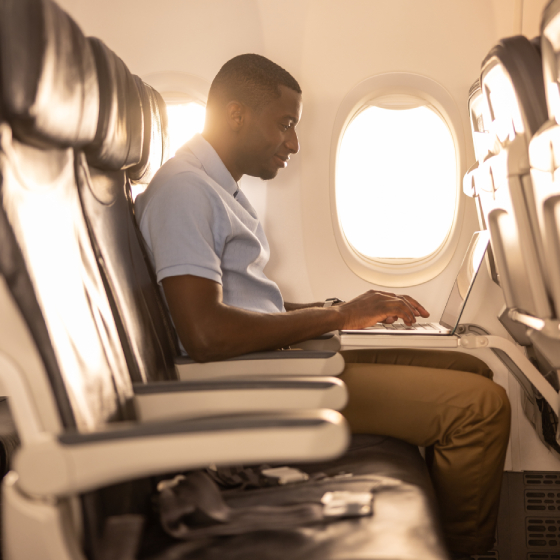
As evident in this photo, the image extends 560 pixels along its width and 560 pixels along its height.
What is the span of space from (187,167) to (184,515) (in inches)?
35.3

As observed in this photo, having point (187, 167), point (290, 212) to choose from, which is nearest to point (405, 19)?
point (290, 212)

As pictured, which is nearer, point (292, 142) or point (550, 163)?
point (550, 163)

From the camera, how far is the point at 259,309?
151 centimetres

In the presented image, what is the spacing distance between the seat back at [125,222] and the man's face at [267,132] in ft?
1.14

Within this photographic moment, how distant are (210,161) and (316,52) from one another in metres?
1.27

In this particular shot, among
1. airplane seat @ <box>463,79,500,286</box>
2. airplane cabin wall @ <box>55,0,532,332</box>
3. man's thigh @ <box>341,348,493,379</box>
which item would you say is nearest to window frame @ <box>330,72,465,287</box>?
airplane cabin wall @ <box>55,0,532,332</box>

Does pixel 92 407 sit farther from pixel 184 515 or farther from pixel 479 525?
pixel 479 525

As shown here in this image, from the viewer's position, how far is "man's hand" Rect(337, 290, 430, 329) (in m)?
1.50

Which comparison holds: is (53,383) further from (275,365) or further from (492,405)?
(492,405)

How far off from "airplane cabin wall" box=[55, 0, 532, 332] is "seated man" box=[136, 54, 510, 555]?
0.83 meters

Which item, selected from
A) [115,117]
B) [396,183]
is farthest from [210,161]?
[396,183]

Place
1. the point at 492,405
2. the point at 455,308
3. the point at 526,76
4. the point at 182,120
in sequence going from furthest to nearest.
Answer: the point at 182,120
the point at 455,308
the point at 492,405
the point at 526,76

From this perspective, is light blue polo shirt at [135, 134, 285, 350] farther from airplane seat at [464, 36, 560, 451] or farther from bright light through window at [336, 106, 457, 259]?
bright light through window at [336, 106, 457, 259]

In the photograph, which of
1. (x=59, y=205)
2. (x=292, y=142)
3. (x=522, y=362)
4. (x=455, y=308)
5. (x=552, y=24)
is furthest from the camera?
(x=455, y=308)
